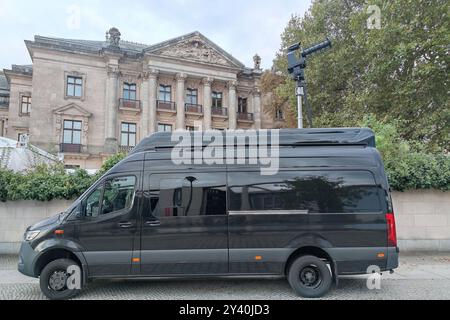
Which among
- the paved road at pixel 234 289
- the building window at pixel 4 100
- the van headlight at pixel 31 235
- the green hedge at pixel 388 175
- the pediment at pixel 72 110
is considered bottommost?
the paved road at pixel 234 289

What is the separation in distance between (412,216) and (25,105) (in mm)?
33690

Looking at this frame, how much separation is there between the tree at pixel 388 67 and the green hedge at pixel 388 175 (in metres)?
4.73

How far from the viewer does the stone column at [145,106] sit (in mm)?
31250

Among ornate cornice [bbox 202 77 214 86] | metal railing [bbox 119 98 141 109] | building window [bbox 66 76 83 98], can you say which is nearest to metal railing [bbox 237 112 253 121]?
ornate cornice [bbox 202 77 214 86]

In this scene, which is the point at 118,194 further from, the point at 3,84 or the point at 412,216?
the point at 3,84

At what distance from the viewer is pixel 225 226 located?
19.1ft

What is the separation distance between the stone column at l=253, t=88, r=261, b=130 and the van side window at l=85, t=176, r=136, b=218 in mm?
30546

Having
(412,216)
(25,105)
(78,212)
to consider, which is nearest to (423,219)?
(412,216)

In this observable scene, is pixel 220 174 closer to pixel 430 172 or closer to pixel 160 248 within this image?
pixel 160 248

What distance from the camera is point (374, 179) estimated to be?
5.93m

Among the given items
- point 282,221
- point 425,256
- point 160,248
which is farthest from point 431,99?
point 160,248

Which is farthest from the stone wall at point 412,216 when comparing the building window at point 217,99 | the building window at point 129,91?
the building window at point 217,99

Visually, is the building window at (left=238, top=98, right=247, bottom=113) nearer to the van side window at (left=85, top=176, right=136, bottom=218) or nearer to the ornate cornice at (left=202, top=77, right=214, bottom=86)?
the ornate cornice at (left=202, top=77, right=214, bottom=86)
